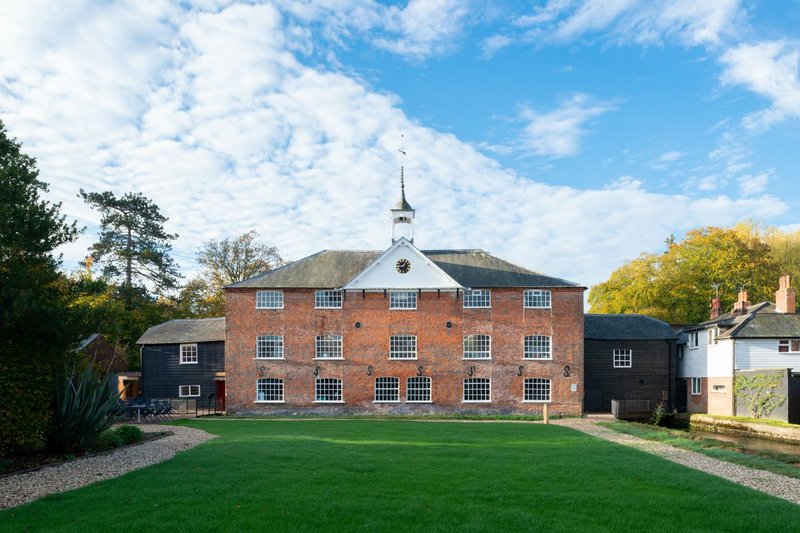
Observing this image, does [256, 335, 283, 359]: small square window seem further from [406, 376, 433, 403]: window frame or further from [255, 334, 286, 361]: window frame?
[406, 376, 433, 403]: window frame

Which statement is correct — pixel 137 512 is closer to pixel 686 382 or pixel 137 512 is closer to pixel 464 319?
pixel 464 319

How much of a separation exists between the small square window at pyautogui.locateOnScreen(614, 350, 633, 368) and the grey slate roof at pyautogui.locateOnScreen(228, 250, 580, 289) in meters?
6.61

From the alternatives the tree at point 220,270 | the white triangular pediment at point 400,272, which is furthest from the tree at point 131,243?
the white triangular pediment at point 400,272

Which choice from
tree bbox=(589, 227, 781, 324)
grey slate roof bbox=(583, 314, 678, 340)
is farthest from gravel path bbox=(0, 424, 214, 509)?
Answer: tree bbox=(589, 227, 781, 324)

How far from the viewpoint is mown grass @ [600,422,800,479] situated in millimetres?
14887

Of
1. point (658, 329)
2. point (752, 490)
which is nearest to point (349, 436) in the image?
point (752, 490)

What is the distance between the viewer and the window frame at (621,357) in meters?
35.6

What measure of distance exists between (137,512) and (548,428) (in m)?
18.1

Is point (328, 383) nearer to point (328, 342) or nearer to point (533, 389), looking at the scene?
point (328, 342)

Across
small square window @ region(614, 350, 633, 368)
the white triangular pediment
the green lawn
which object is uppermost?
the white triangular pediment

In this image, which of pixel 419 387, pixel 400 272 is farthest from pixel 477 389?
pixel 400 272

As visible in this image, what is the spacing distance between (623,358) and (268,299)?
68.4 ft

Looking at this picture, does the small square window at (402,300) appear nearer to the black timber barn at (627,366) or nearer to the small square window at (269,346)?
the small square window at (269,346)

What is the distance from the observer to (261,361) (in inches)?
1281
